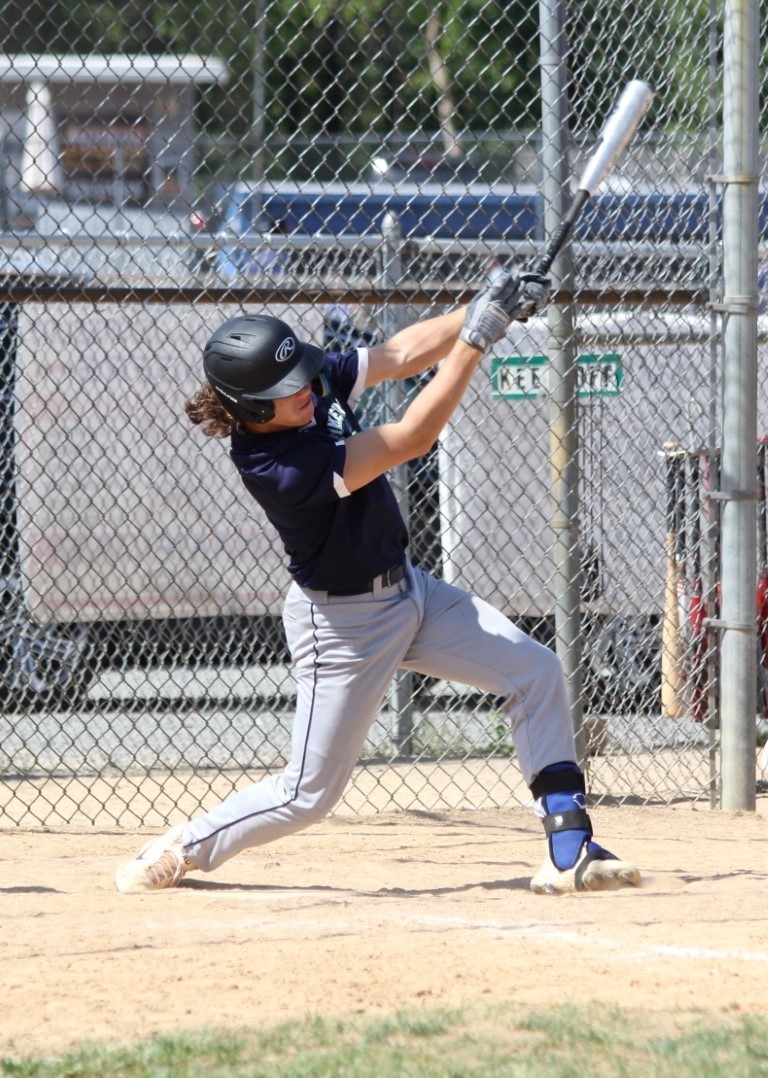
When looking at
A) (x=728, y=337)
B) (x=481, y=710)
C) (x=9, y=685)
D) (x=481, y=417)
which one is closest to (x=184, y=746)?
(x=9, y=685)

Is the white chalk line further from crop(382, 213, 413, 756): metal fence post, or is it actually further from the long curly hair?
crop(382, 213, 413, 756): metal fence post

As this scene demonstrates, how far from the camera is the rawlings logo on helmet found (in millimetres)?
4086

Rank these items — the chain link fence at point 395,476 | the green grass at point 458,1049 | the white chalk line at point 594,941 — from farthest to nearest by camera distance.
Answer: the chain link fence at point 395,476, the white chalk line at point 594,941, the green grass at point 458,1049

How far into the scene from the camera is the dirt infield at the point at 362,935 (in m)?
3.20

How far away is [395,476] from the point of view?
6.89m

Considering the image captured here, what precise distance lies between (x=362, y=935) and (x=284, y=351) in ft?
5.32

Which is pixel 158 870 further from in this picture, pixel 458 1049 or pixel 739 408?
pixel 739 408

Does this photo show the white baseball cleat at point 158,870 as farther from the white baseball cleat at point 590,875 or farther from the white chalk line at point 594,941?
the white baseball cleat at point 590,875

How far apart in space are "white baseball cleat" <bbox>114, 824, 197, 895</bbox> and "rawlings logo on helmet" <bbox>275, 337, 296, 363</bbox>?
4.93 ft

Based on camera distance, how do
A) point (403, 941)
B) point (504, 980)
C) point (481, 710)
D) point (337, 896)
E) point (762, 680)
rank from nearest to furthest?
point (504, 980) → point (403, 941) → point (337, 896) → point (762, 680) → point (481, 710)

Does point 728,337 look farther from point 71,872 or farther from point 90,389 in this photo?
point 90,389

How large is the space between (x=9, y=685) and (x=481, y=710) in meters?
2.71

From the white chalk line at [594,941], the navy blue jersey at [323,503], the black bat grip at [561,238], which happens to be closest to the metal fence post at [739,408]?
the black bat grip at [561,238]

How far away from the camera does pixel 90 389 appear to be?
793cm
